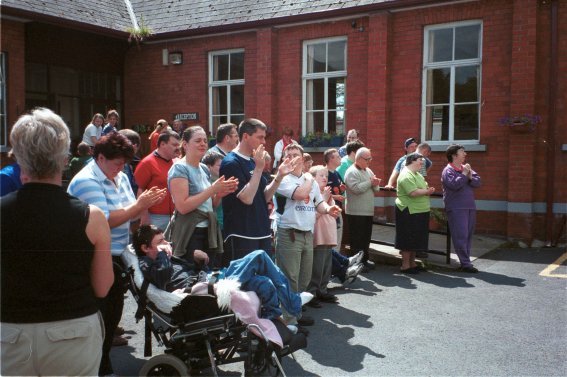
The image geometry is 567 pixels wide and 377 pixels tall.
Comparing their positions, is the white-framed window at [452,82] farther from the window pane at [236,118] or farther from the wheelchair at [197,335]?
the wheelchair at [197,335]

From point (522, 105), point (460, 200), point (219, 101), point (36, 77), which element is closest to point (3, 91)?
point (36, 77)

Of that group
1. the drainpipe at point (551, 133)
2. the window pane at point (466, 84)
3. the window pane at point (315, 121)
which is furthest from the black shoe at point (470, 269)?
the window pane at point (315, 121)

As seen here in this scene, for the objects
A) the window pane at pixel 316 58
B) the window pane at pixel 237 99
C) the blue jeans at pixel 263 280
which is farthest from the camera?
the window pane at pixel 237 99

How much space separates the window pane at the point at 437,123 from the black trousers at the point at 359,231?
4071 millimetres

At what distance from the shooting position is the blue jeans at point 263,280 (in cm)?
401

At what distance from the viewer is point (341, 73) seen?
12477mm

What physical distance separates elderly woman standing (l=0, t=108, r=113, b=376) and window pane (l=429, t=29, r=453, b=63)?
405 inches

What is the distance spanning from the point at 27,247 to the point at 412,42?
411 inches

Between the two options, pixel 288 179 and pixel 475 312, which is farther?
pixel 475 312

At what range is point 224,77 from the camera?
14.2m

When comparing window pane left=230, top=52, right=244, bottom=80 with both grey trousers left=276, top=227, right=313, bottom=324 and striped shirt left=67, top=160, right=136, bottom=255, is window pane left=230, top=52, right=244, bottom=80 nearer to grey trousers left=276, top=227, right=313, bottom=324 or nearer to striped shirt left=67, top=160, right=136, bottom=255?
grey trousers left=276, top=227, right=313, bottom=324

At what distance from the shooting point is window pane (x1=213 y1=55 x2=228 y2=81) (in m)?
14.2

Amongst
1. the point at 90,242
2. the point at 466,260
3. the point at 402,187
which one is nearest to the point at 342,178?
the point at 402,187

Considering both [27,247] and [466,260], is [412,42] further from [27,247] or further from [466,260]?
[27,247]
